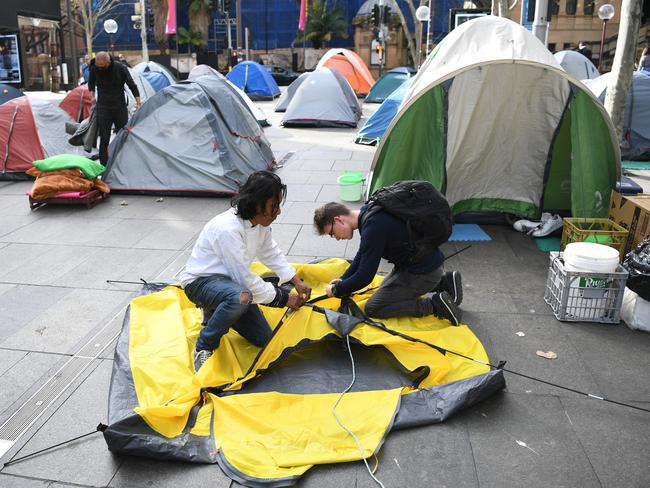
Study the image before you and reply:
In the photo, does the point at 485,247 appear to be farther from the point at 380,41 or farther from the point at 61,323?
the point at 380,41

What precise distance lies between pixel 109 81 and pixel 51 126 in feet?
5.22

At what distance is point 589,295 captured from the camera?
4.23 m

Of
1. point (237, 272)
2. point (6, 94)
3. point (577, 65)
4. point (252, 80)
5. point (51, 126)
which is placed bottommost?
point (237, 272)

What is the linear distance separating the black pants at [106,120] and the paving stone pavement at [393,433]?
191 cm

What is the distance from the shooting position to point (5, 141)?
28.9 ft

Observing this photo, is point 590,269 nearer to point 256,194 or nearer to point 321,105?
point 256,194

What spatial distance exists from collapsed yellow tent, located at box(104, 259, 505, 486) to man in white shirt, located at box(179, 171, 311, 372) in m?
0.13

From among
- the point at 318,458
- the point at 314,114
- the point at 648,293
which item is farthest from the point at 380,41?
the point at 318,458

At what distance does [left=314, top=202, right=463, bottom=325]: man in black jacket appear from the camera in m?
3.71

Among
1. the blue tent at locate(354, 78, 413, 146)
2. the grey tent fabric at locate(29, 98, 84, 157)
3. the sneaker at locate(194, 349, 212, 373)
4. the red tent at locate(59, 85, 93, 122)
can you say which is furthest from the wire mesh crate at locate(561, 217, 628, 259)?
the red tent at locate(59, 85, 93, 122)

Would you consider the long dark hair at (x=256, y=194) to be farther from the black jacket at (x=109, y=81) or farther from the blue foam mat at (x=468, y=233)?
the black jacket at (x=109, y=81)

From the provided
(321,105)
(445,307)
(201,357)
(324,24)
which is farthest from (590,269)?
(324,24)

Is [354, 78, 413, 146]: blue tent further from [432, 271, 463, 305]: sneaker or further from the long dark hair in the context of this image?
the long dark hair

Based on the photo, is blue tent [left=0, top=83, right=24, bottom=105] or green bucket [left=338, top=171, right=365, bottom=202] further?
blue tent [left=0, top=83, right=24, bottom=105]
